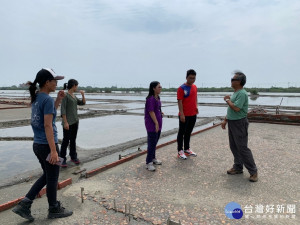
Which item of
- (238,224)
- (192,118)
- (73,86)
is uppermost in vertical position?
(73,86)

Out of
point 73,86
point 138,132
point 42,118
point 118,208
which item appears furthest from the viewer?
point 138,132

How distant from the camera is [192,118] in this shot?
15.6ft

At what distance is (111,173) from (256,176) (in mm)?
2549

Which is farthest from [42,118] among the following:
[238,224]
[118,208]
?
[238,224]

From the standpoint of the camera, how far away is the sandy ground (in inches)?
107

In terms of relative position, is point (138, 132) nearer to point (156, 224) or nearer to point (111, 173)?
point (111, 173)
